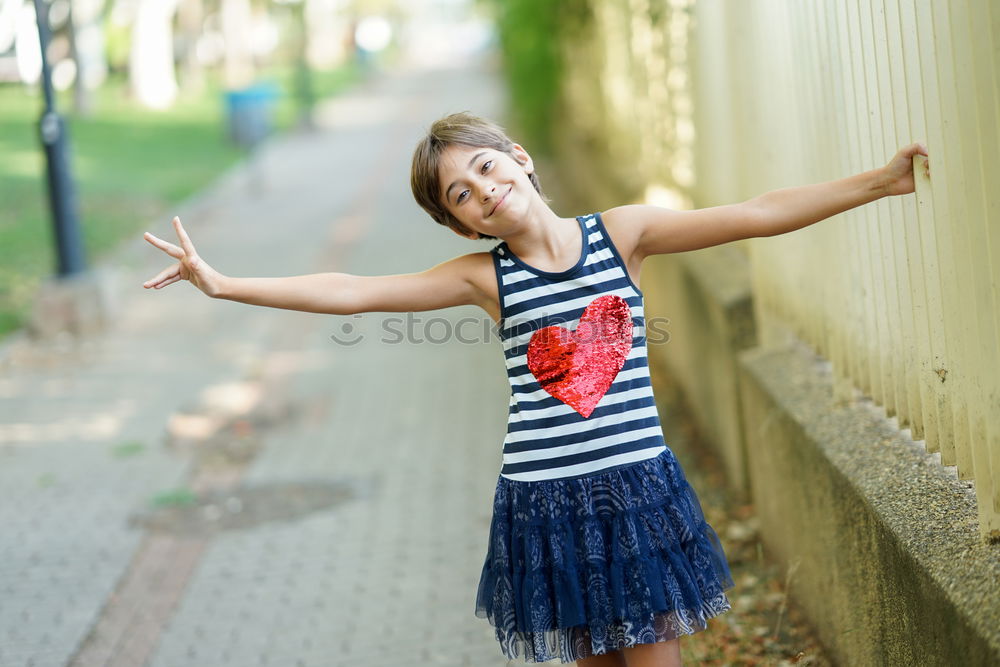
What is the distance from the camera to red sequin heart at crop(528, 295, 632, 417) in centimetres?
273

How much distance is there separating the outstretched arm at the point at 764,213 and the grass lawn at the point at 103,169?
7563 mm

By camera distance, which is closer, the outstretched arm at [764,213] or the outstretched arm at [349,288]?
the outstretched arm at [764,213]

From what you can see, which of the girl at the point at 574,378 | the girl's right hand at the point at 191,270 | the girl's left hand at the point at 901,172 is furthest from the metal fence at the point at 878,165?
the girl's right hand at the point at 191,270

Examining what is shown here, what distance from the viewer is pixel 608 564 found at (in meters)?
2.68

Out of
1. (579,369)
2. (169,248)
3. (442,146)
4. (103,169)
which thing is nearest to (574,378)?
(579,369)

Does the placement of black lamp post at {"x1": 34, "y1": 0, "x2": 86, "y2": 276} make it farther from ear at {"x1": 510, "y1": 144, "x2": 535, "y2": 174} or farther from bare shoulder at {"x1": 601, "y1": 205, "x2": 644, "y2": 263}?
bare shoulder at {"x1": 601, "y1": 205, "x2": 644, "y2": 263}

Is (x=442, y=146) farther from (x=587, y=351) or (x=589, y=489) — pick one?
(x=589, y=489)

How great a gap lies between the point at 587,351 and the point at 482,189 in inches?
17.3

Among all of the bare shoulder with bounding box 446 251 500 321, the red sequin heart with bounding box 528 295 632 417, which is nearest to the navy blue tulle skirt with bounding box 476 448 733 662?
the red sequin heart with bounding box 528 295 632 417

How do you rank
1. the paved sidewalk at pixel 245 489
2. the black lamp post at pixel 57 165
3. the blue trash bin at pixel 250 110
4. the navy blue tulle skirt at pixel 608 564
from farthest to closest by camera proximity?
the blue trash bin at pixel 250 110 < the black lamp post at pixel 57 165 < the paved sidewalk at pixel 245 489 < the navy blue tulle skirt at pixel 608 564

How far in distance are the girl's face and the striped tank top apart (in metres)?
0.13

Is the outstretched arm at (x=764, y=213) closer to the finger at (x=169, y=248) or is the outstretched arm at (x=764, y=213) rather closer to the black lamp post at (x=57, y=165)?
the finger at (x=169, y=248)

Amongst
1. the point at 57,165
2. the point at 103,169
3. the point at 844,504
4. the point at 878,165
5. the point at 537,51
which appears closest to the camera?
the point at 878,165

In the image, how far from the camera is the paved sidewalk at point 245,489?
4.45 m
